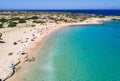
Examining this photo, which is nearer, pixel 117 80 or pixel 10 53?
pixel 117 80

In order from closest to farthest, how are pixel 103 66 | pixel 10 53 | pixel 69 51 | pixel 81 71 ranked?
1. pixel 81 71
2. pixel 103 66
3. pixel 10 53
4. pixel 69 51

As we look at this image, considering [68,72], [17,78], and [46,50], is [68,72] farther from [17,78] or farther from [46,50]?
[46,50]

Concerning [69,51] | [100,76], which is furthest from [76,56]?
[100,76]

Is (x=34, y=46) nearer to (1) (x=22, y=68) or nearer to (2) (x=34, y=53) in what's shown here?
(2) (x=34, y=53)

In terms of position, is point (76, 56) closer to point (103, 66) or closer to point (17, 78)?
point (103, 66)

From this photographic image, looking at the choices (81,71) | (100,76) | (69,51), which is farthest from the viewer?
(69,51)

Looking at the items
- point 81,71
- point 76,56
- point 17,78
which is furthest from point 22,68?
point 76,56

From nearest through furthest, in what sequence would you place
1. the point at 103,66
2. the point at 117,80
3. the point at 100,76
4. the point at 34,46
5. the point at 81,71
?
the point at 117,80 < the point at 100,76 < the point at 81,71 < the point at 103,66 < the point at 34,46

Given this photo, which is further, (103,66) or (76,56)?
(76,56)

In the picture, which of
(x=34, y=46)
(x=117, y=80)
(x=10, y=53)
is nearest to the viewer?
(x=117, y=80)
